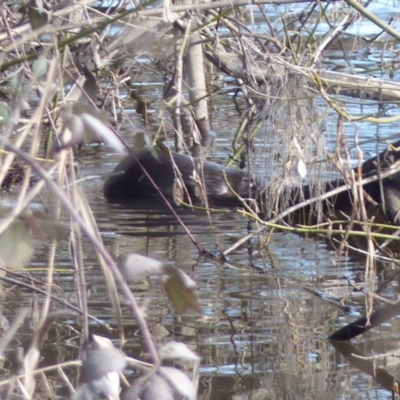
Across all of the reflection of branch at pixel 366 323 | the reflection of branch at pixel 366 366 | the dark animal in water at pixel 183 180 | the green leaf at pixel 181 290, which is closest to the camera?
the green leaf at pixel 181 290

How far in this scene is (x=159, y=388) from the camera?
142 centimetres

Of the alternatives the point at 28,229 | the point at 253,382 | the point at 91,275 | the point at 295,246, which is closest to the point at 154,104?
the point at 295,246

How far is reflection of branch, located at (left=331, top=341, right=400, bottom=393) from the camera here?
3.60 meters

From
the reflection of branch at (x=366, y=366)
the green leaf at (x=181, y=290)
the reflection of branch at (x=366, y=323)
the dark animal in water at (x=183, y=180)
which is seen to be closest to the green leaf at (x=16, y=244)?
the green leaf at (x=181, y=290)

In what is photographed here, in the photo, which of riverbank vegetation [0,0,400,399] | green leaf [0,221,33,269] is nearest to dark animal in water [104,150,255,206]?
riverbank vegetation [0,0,400,399]

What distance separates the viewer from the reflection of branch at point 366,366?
11.8ft

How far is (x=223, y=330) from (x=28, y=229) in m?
2.61

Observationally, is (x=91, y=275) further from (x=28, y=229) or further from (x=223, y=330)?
(x=28, y=229)

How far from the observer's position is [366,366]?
3.77m

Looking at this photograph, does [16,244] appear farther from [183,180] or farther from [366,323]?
[183,180]

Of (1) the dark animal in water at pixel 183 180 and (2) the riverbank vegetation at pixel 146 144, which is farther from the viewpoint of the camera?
(1) the dark animal in water at pixel 183 180

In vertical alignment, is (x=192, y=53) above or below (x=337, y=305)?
above

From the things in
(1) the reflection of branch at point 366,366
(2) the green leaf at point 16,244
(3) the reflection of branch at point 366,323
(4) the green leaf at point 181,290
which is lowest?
(1) the reflection of branch at point 366,366

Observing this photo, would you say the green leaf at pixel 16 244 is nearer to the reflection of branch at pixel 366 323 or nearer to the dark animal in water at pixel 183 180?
the reflection of branch at pixel 366 323
